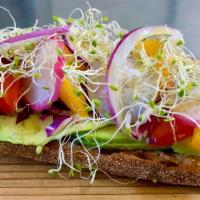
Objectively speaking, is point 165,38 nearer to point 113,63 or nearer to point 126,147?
point 113,63

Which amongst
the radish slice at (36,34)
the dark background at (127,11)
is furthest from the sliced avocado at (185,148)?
the dark background at (127,11)

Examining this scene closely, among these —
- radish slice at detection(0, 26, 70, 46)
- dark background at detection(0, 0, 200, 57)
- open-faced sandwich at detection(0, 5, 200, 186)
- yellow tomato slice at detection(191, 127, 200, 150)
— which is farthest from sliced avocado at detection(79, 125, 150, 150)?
dark background at detection(0, 0, 200, 57)

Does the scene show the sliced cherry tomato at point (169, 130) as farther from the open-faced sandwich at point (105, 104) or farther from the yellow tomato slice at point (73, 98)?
the yellow tomato slice at point (73, 98)

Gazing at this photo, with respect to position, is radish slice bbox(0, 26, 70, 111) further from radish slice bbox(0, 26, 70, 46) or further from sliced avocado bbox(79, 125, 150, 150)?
sliced avocado bbox(79, 125, 150, 150)

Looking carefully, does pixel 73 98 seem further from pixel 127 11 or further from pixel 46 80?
pixel 127 11

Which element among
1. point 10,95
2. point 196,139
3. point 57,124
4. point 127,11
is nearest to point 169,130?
point 196,139

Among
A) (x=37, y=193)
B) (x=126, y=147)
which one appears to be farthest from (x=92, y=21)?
(x=37, y=193)

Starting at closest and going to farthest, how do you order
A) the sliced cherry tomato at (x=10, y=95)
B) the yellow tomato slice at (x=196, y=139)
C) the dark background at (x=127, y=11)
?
the yellow tomato slice at (x=196, y=139), the sliced cherry tomato at (x=10, y=95), the dark background at (x=127, y=11)
